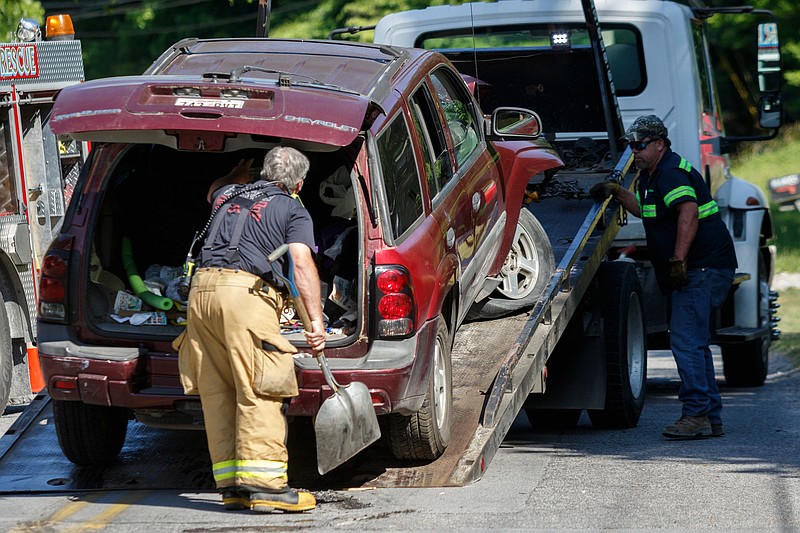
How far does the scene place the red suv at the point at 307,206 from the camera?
5965 mm

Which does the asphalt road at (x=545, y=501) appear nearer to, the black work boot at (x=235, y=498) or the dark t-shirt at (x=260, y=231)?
the black work boot at (x=235, y=498)

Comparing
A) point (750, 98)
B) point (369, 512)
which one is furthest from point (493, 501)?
point (750, 98)

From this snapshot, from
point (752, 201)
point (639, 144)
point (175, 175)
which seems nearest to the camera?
point (175, 175)

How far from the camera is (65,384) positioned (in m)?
6.29

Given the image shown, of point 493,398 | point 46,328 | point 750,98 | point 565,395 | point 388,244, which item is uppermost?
point 388,244

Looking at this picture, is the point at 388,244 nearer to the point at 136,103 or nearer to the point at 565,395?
the point at 136,103

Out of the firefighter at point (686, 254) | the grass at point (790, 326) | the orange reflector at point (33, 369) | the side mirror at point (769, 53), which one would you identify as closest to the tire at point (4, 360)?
the orange reflector at point (33, 369)

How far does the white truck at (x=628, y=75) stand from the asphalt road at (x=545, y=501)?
270cm

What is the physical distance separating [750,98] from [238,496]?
1190 inches

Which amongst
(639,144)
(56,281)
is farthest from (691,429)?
(56,281)

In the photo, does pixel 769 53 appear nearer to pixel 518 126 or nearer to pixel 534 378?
pixel 518 126

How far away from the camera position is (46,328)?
21.0 feet

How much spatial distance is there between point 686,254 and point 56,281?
397 centimetres

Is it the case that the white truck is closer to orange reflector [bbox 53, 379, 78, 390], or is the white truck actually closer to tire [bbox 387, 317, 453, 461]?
tire [bbox 387, 317, 453, 461]
